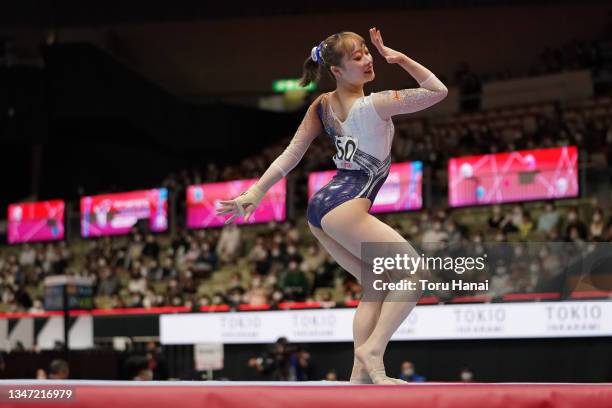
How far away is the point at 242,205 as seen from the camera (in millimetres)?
3855

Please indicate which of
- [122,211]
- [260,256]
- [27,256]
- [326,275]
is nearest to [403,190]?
[260,256]

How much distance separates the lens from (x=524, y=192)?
14.3 m

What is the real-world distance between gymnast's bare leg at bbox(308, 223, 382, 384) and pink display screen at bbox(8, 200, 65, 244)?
17174 millimetres

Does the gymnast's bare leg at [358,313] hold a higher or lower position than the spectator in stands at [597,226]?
lower

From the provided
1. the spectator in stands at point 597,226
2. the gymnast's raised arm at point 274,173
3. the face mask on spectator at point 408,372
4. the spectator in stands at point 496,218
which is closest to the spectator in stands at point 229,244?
the spectator in stands at point 496,218

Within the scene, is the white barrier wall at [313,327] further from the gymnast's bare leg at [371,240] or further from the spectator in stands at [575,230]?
the gymnast's bare leg at [371,240]

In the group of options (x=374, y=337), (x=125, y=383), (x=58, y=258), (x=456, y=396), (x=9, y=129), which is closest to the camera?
(x=456, y=396)

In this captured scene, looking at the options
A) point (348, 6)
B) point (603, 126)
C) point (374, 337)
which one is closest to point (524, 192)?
point (603, 126)

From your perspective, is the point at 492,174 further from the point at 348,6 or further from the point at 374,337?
the point at 374,337

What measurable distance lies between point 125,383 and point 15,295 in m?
13.5

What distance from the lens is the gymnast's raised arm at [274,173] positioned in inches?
151

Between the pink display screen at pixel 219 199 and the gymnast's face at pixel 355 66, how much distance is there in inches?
523

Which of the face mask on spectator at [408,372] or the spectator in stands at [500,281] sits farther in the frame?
the face mask on spectator at [408,372]

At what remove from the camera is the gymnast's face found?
3773mm
